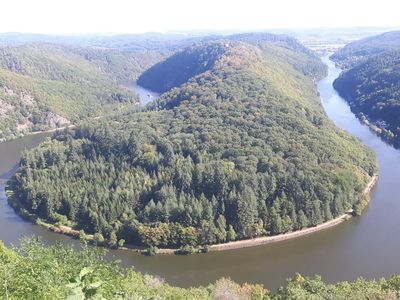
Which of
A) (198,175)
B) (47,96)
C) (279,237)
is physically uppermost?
(198,175)

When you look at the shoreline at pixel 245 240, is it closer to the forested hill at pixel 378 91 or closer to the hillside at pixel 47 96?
the forested hill at pixel 378 91

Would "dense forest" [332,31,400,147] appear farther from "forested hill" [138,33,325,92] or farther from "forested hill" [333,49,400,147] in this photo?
"forested hill" [138,33,325,92]

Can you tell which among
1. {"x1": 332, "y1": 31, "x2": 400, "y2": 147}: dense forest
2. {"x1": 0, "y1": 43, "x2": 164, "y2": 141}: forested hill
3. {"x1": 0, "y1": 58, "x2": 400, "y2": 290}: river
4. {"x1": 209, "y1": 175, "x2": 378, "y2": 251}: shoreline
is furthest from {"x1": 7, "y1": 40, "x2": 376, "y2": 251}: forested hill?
{"x1": 0, "y1": 43, "x2": 164, "y2": 141}: forested hill

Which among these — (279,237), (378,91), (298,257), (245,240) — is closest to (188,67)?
(378,91)

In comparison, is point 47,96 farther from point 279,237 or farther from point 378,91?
point 279,237

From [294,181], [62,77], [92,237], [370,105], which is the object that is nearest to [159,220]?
[92,237]

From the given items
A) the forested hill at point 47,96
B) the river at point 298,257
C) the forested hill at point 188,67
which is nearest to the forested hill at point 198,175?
the river at point 298,257
